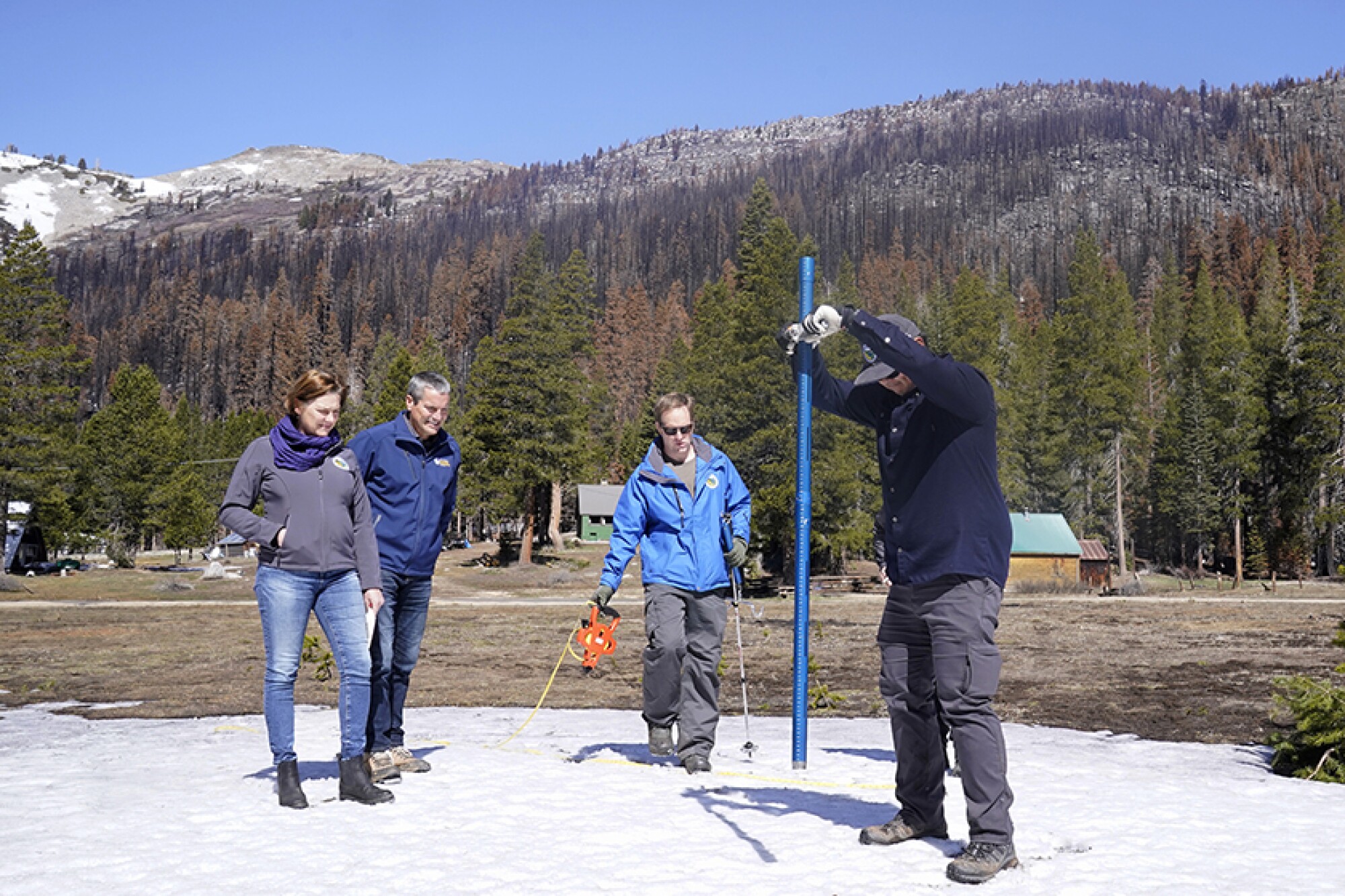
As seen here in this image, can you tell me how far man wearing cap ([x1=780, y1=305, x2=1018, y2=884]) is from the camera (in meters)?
4.37

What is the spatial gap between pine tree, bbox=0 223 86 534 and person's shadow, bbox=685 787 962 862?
4619 centimetres

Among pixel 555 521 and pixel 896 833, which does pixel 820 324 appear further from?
pixel 555 521

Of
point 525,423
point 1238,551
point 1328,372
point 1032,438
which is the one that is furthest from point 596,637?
point 1032,438

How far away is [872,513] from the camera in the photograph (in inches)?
1628

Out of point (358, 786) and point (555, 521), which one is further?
point (555, 521)

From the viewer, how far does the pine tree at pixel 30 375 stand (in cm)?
4462

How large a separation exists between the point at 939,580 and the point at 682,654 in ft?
8.53

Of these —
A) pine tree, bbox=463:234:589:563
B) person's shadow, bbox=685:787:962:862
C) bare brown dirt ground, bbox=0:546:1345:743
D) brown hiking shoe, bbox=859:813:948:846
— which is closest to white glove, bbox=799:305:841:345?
brown hiking shoe, bbox=859:813:948:846

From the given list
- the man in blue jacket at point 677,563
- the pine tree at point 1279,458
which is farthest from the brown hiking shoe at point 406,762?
the pine tree at point 1279,458

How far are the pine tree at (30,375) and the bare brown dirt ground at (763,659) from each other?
14064 mm

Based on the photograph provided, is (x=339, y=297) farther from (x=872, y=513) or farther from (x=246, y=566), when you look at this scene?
(x=872, y=513)

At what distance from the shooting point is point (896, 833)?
4758 mm

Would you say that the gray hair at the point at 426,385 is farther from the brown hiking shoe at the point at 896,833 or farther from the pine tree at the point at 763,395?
the pine tree at the point at 763,395

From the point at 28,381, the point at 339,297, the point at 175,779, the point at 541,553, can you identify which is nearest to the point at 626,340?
the point at 541,553
